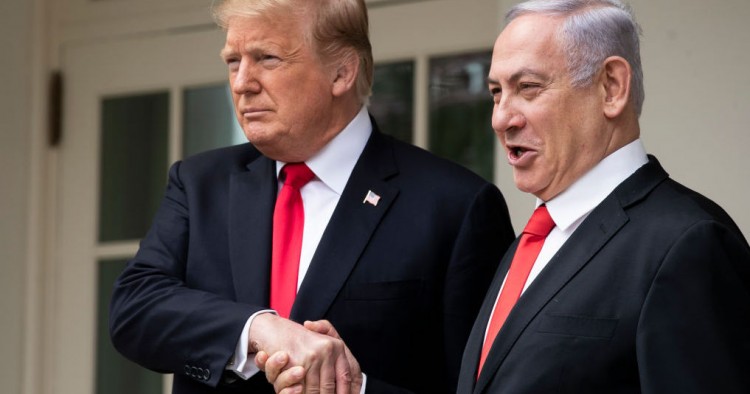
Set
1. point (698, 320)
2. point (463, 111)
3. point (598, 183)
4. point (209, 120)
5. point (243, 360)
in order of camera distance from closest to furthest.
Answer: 1. point (698, 320)
2. point (598, 183)
3. point (243, 360)
4. point (463, 111)
5. point (209, 120)

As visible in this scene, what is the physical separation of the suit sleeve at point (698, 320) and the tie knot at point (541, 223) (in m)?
0.32

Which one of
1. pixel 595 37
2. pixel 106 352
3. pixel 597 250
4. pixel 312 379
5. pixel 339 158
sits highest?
pixel 595 37

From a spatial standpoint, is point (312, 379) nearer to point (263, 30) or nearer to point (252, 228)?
point (252, 228)

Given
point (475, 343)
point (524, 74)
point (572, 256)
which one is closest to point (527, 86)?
point (524, 74)

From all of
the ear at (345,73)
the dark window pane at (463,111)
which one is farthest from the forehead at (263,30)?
the dark window pane at (463,111)

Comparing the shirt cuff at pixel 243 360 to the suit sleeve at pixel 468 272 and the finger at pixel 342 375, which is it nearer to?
the finger at pixel 342 375

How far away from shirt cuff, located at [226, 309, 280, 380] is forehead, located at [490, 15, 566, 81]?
2.00 ft

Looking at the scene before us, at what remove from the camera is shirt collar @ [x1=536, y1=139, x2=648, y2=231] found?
2420 millimetres

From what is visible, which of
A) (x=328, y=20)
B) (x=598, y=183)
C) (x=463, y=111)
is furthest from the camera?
(x=463, y=111)

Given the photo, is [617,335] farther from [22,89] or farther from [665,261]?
[22,89]

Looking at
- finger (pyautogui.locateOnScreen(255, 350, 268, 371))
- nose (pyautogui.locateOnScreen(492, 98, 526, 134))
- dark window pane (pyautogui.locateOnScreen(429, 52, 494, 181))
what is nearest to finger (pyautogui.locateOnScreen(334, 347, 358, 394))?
finger (pyautogui.locateOnScreen(255, 350, 268, 371))

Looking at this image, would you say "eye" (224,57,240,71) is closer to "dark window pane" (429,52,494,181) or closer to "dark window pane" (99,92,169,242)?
"dark window pane" (429,52,494,181)

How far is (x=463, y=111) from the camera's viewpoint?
4043 mm

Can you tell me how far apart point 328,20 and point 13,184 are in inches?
77.4
